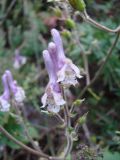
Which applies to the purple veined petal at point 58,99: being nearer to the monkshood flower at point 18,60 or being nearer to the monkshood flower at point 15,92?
the monkshood flower at point 15,92

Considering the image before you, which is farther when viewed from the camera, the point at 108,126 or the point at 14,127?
the point at 108,126

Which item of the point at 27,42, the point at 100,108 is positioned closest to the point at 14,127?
the point at 100,108

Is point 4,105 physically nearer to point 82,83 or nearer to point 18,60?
point 82,83

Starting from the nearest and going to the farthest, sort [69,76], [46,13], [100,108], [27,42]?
[69,76], [100,108], [27,42], [46,13]

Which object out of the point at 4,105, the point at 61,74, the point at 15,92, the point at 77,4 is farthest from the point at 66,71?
the point at 15,92

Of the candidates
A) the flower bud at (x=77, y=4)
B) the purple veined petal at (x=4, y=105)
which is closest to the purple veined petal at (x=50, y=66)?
the flower bud at (x=77, y=4)

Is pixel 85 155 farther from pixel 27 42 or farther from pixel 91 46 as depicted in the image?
pixel 27 42

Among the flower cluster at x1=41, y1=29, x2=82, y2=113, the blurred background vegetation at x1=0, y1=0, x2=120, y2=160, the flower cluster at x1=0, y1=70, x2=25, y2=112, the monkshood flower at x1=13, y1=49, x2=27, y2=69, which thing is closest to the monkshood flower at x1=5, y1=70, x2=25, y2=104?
the flower cluster at x1=0, y1=70, x2=25, y2=112
